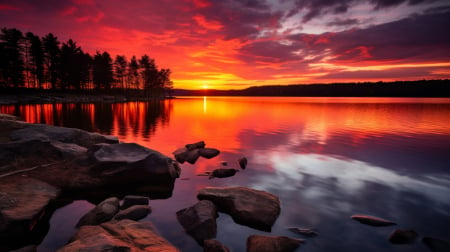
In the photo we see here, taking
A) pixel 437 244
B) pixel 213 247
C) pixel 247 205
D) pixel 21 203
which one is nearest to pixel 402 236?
pixel 437 244

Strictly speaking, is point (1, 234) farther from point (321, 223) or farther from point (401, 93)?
point (401, 93)

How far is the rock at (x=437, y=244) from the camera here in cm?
516

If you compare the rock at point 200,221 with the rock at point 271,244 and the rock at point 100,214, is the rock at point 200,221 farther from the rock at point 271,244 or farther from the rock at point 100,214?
the rock at point 100,214

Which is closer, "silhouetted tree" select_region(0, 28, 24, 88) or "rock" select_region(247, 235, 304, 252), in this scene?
"rock" select_region(247, 235, 304, 252)

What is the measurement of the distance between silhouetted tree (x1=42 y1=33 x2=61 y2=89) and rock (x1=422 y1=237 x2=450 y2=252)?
97260 millimetres

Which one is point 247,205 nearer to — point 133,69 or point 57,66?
point 57,66

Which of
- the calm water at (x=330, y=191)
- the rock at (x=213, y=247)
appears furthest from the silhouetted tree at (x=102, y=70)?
the rock at (x=213, y=247)

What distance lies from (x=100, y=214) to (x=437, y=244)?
870 centimetres

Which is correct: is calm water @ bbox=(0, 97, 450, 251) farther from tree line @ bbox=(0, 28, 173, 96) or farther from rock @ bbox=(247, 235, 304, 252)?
tree line @ bbox=(0, 28, 173, 96)

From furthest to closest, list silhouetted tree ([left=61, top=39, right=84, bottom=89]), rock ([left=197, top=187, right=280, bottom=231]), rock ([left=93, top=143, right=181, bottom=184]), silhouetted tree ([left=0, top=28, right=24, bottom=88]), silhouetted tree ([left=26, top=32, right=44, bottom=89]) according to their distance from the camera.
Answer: silhouetted tree ([left=61, top=39, right=84, bottom=89]) < silhouetted tree ([left=26, top=32, right=44, bottom=89]) < silhouetted tree ([left=0, top=28, right=24, bottom=88]) < rock ([left=93, top=143, right=181, bottom=184]) < rock ([left=197, top=187, right=280, bottom=231])

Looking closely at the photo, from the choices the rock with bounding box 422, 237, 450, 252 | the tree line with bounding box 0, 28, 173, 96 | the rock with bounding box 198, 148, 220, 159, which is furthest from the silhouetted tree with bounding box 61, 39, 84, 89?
the rock with bounding box 422, 237, 450, 252

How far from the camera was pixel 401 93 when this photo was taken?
16362cm

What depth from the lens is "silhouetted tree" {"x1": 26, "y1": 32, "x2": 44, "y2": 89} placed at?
69625mm

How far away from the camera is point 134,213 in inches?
245
